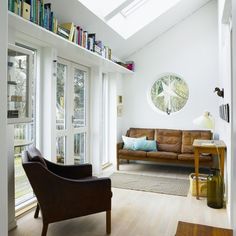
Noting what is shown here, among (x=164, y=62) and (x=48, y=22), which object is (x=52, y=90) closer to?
(x=48, y=22)

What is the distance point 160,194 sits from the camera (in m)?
3.70

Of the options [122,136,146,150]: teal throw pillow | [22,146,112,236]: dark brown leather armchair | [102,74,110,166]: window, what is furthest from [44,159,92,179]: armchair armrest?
[102,74,110,166]: window

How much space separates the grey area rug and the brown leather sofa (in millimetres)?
400

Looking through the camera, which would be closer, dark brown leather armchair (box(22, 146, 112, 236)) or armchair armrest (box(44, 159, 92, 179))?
dark brown leather armchair (box(22, 146, 112, 236))

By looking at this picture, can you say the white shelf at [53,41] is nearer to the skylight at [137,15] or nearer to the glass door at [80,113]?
the glass door at [80,113]

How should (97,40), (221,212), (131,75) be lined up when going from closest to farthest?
(221,212) < (97,40) < (131,75)

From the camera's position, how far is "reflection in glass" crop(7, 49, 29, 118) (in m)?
2.09

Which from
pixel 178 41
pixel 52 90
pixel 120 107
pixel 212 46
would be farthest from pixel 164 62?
pixel 52 90

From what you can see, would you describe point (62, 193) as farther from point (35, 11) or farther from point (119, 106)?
point (119, 106)

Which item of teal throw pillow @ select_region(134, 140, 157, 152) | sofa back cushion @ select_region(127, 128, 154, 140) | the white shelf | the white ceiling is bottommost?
teal throw pillow @ select_region(134, 140, 157, 152)

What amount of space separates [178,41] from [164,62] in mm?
552

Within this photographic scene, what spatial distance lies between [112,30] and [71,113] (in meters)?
1.64

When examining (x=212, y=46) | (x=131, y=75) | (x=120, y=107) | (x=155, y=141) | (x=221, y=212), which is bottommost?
(x=221, y=212)

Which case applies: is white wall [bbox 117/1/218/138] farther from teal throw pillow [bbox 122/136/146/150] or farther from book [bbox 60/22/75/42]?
book [bbox 60/22/75/42]
